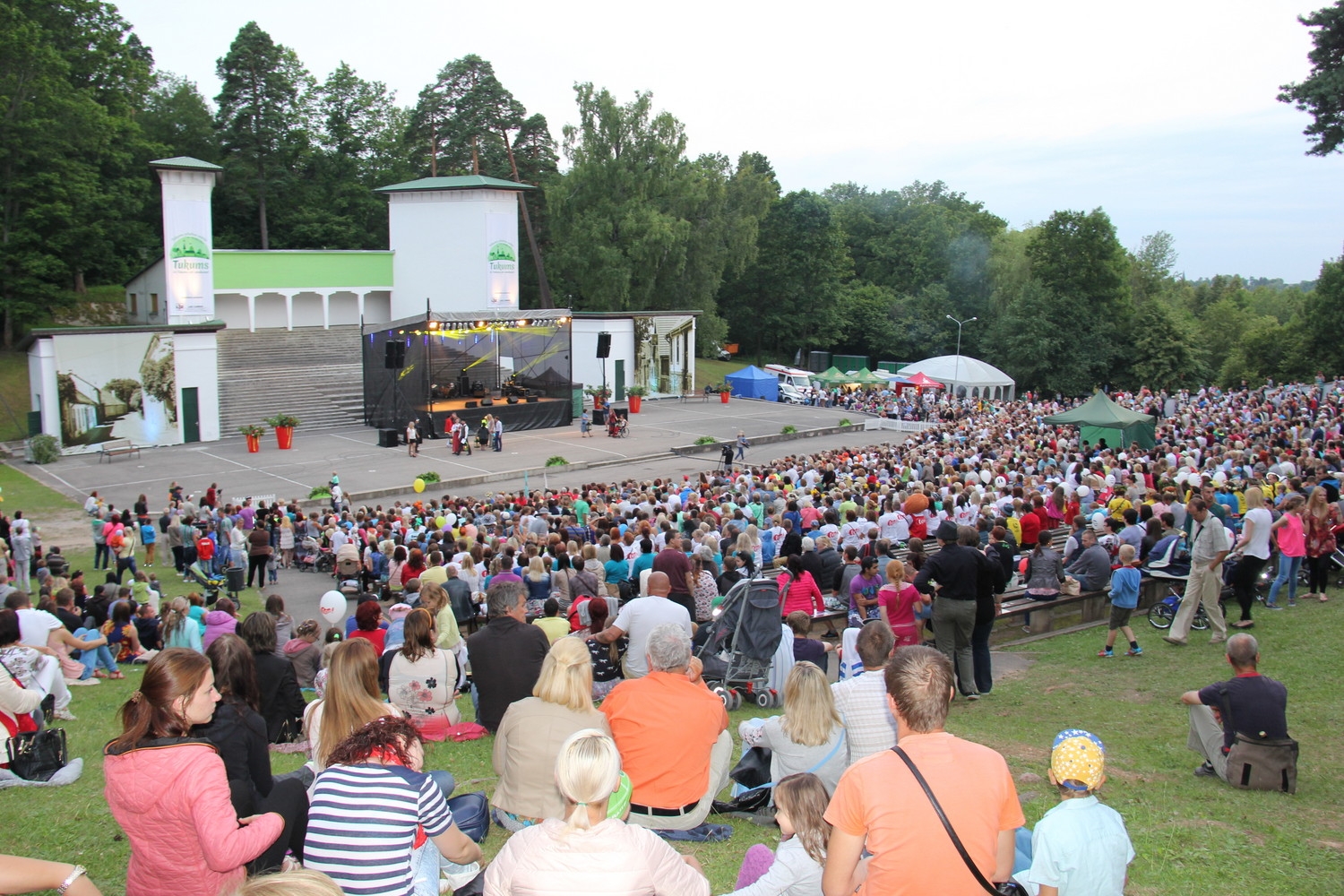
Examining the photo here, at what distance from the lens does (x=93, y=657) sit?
9148mm

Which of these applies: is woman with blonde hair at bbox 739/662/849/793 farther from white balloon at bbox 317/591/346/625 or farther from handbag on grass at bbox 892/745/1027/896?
white balloon at bbox 317/591/346/625

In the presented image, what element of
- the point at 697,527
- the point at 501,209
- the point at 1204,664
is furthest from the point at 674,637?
the point at 501,209

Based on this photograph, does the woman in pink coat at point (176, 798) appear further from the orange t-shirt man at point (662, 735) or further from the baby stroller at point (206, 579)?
the baby stroller at point (206, 579)

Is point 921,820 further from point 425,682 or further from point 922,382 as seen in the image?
point 922,382

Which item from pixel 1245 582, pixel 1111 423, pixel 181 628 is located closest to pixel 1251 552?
pixel 1245 582

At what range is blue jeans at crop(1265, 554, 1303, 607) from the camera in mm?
10555

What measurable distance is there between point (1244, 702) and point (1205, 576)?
404 centimetres

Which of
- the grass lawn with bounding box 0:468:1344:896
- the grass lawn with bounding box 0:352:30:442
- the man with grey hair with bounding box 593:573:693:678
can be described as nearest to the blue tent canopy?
the grass lawn with bounding box 0:352:30:442

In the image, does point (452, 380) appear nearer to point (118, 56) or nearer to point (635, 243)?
point (635, 243)

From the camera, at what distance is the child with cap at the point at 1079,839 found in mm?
3275

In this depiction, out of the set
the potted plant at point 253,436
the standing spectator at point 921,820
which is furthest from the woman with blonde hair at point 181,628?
the potted plant at point 253,436

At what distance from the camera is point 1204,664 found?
884cm

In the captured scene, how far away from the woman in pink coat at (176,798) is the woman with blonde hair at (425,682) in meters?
2.54

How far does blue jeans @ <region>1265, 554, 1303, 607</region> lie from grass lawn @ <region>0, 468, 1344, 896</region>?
572mm
